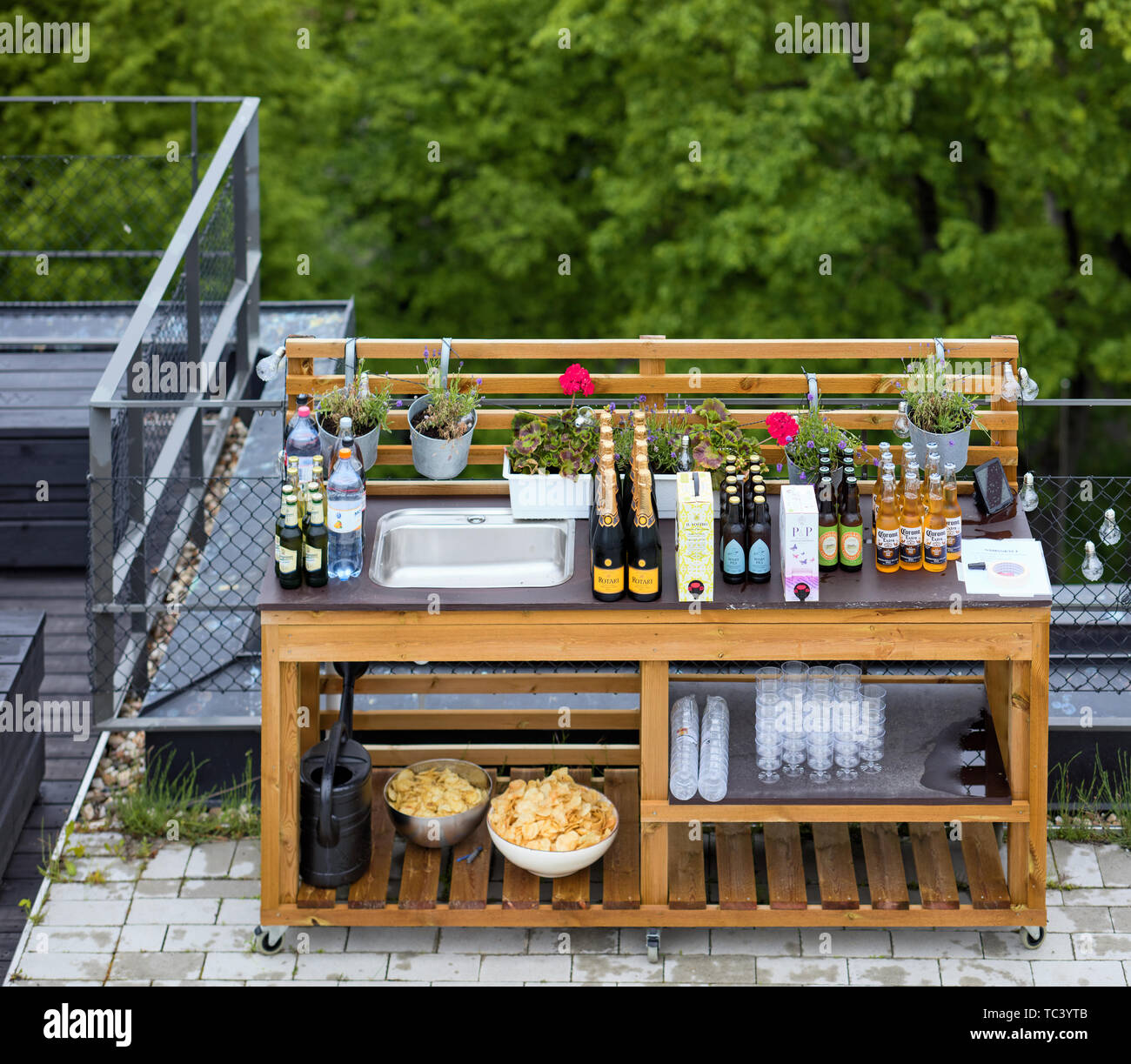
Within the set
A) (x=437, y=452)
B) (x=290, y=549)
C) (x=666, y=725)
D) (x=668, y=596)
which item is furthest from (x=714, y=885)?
(x=290, y=549)

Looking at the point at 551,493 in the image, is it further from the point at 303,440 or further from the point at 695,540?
the point at 303,440

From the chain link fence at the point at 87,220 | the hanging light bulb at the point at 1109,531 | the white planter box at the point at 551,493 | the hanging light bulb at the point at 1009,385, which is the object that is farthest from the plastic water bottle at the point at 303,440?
the chain link fence at the point at 87,220

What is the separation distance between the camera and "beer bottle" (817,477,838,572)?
15.1 ft

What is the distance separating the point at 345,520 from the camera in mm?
4582

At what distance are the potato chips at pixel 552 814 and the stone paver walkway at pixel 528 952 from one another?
1.05 feet

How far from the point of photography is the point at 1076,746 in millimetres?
5520

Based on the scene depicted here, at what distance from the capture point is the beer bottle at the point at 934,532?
15.1 ft

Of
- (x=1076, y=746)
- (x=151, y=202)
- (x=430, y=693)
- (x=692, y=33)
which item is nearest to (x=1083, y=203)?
(x=692, y=33)

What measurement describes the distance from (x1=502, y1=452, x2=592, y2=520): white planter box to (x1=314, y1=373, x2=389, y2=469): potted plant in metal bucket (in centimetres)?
45

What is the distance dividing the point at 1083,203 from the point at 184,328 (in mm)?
8981

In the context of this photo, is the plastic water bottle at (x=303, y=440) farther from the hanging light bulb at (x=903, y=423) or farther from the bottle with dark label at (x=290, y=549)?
the hanging light bulb at (x=903, y=423)

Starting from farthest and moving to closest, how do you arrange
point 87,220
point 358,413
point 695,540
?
1. point 87,220
2. point 358,413
3. point 695,540

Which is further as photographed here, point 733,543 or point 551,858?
point 551,858

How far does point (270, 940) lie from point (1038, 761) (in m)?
2.44
